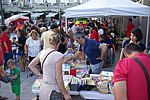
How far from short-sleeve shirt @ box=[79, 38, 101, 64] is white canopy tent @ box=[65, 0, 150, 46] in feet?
6.67

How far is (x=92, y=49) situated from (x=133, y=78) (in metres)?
2.33

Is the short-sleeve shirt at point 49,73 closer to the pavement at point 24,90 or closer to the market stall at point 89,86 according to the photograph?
the market stall at point 89,86

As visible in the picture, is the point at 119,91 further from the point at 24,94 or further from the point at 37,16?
the point at 37,16

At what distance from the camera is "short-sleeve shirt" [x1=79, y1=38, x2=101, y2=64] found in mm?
4590

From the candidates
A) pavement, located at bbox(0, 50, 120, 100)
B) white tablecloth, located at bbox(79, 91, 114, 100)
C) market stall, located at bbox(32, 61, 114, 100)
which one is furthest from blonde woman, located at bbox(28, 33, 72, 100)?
pavement, located at bbox(0, 50, 120, 100)

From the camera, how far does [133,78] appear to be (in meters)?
2.32

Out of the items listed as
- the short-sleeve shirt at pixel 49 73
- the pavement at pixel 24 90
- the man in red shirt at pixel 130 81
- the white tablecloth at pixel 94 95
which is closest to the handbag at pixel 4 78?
the pavement at pixel 24 90

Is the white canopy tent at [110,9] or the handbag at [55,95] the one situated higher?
the white canopy tent at [110,9]

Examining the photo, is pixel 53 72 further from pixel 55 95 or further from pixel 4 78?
pixel 4 78

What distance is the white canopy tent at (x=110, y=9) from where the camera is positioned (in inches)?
253

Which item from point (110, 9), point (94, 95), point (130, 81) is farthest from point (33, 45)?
point (130, 81)

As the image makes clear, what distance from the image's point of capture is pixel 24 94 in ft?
19.7

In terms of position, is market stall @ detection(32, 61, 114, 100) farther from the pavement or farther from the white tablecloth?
A: the pavement

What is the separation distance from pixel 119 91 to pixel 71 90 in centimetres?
165
